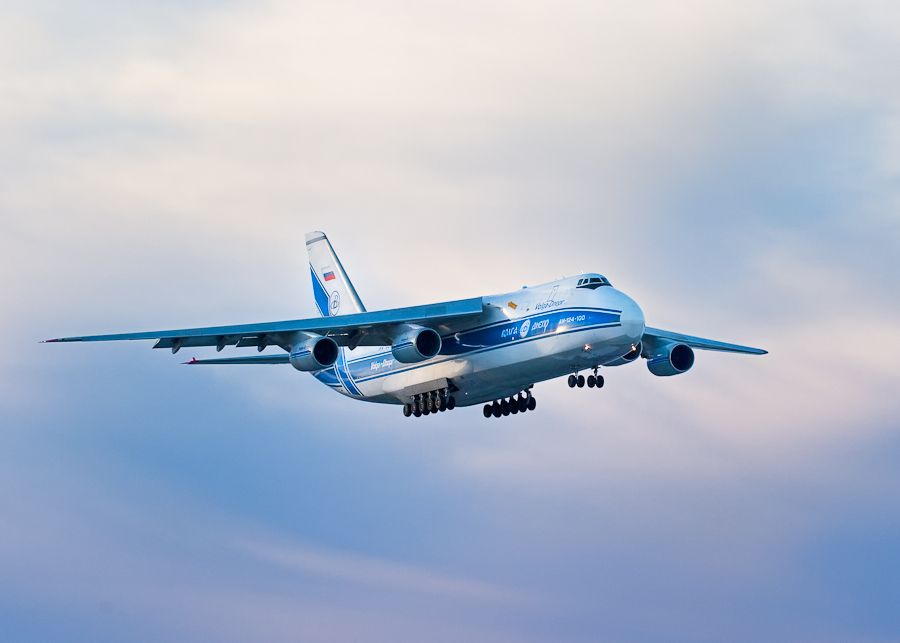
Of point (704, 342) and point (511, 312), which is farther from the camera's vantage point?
point (704, 342)

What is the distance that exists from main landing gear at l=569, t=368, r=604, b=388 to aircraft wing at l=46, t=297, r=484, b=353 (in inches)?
116

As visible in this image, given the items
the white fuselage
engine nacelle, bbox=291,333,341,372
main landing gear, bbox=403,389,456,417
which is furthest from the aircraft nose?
engine nacelle, bbox=291,333,341,372

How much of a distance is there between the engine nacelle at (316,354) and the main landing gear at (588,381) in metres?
5.99

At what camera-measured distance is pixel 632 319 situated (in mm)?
36500

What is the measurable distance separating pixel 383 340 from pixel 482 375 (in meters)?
3.23

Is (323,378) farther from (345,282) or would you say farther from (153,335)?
(153,335)

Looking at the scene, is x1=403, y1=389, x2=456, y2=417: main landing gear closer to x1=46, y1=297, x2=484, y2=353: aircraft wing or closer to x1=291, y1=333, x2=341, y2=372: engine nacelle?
x1=46, y1=297, x2=484, y2=353: aircraft wing

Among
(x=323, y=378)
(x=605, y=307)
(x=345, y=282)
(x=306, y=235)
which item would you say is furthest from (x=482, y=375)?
(x=306, y=235)

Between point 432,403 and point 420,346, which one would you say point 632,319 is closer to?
point 420,346

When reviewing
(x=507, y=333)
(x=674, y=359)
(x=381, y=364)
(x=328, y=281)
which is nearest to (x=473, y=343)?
(x=507, y=333)

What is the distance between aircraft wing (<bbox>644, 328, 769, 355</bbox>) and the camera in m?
42.9

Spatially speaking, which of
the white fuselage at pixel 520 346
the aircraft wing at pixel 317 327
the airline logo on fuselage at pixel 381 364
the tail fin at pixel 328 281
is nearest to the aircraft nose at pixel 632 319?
the white fuselage at pixel 520 346

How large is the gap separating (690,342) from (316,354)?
11.9m

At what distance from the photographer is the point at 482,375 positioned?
39000 millimetres
